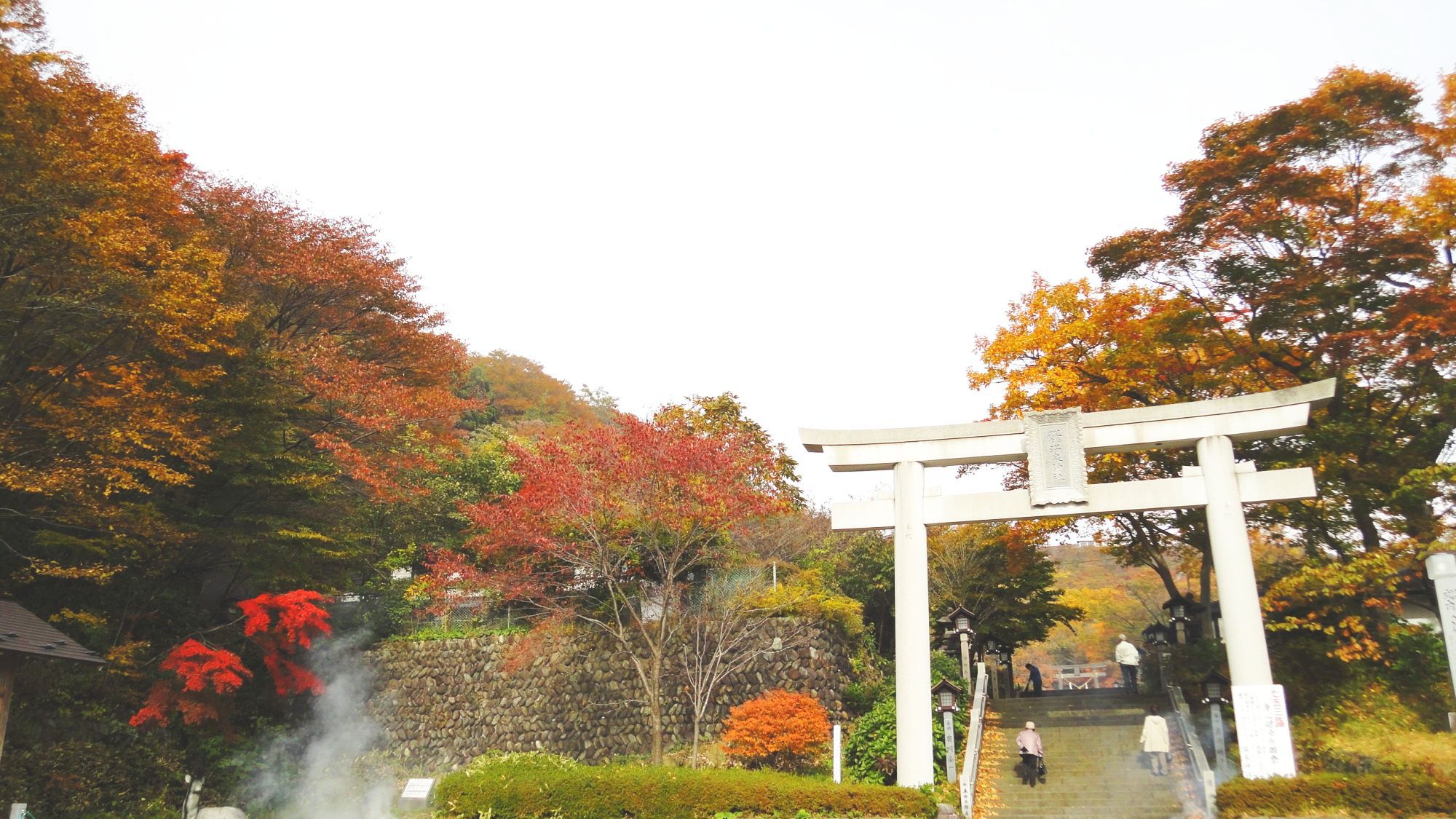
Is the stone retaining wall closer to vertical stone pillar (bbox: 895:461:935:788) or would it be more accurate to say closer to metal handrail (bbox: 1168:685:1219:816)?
vertical stone pillar (bbox: 895:461:935:788)

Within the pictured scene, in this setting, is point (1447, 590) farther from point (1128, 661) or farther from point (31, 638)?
point (31, 638)

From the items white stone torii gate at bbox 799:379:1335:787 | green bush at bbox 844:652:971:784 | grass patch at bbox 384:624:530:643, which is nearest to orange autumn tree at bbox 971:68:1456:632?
white stone torii gate at bbox 799:379:1335:787

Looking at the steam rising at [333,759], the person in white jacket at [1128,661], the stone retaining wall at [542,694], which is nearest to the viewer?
the stone retaining wall at [542,694]

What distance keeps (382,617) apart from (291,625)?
5549 millimetres

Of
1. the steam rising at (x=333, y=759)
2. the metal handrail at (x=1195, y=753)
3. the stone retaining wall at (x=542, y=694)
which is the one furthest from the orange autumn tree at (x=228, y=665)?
the metal handrail at (x=1195, y=753)

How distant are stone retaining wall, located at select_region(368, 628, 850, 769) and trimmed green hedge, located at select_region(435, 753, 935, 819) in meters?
3.85

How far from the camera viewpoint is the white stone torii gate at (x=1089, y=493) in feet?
42.8

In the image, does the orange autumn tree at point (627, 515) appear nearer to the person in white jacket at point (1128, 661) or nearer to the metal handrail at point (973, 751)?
the metal handrail at point (973, 751)

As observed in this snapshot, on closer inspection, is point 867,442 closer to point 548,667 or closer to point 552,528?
point 552,528

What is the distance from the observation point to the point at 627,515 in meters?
16.8

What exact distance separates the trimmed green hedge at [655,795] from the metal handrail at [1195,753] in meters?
3.57

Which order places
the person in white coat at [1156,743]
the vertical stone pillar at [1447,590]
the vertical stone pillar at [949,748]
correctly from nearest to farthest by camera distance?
the vertical stone pillar at [1447,590]
the person in white coat at [1156,743]
the vertical stone pillar at [949,748]

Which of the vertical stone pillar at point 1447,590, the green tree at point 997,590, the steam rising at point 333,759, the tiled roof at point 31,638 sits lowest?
the steam rising at point 333,759

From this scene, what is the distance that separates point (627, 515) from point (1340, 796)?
11.0m
